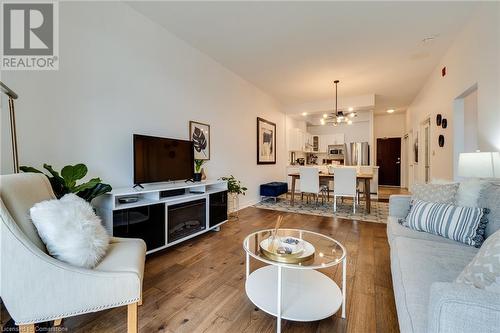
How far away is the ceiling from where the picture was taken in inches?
101

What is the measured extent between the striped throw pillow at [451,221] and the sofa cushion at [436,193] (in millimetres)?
93

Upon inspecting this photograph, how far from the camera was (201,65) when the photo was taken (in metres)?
3.66

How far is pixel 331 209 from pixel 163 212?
3.44m

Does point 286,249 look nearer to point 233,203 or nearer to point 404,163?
point 233,203

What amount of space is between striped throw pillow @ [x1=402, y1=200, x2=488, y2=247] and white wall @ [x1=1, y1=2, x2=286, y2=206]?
9.65ft

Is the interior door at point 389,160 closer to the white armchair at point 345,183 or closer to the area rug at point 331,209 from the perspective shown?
the area rug at point 331,209

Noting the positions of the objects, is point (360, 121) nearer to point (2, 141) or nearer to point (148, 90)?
point (148, 90)

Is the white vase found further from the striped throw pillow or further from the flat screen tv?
the striped throw pillow

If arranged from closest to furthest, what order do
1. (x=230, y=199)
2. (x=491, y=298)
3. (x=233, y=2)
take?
(x=491, y=298)
(x=233, y=2)
(x=230, y=199)

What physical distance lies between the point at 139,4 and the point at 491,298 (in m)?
3.59

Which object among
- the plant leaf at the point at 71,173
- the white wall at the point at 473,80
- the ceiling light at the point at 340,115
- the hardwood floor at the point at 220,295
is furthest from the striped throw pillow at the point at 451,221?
the ceiling light at the point at 340,115

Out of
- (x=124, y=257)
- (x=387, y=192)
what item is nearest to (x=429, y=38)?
(x=124, y=257)

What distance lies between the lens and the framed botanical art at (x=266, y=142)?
5.41 m

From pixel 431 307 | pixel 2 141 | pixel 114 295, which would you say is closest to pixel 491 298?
pixel 431 307
